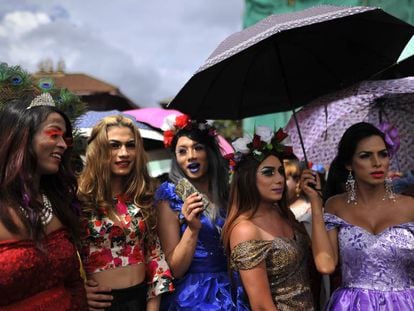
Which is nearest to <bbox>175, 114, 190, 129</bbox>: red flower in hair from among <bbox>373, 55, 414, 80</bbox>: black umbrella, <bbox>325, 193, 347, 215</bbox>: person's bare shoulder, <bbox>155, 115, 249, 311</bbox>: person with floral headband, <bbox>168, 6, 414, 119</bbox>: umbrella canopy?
<bbox>155, 115, 249, 311</bbox>: person with floral headband

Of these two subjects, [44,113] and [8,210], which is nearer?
[8,210]

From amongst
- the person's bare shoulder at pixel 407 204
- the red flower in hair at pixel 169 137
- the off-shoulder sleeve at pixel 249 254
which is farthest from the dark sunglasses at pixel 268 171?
the red flower in hair at pixel 169 137

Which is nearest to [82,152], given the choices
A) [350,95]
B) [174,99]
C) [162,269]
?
[174,99]

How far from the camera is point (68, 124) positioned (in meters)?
2.62

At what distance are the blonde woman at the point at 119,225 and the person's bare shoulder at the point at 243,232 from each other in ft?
1.88

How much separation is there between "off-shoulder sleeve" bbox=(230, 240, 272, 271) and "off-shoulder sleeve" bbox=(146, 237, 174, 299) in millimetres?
535

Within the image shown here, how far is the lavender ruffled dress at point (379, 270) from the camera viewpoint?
9.34 ft

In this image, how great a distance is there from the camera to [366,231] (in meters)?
2.99

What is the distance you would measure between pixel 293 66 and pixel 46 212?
6.78 feet

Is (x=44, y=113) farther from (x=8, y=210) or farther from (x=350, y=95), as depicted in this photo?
(x=350, y=95)

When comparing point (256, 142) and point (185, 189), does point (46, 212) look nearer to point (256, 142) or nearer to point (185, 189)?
point (185, 189)

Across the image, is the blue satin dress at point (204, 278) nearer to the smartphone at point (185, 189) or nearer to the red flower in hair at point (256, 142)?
the smartphone at point (185, 189)

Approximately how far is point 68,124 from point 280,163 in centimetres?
134

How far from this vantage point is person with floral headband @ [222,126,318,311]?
2701 mm
